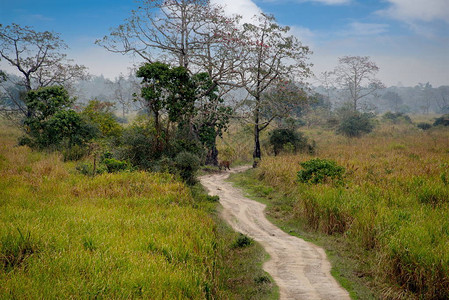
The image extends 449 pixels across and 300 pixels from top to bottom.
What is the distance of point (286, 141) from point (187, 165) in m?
12.3

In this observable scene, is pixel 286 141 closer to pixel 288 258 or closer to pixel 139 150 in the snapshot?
pixel 139 150

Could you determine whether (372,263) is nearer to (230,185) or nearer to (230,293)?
(230,293)

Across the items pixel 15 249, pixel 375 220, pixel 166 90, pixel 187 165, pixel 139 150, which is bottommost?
pixel 375 220

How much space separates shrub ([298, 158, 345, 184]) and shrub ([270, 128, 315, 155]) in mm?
11510

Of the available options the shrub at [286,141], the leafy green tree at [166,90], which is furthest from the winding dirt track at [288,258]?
the shrub at [286,141]

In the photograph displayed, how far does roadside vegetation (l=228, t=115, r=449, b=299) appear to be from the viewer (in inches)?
205

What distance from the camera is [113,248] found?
16.3ft

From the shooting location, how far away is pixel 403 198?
8555mm

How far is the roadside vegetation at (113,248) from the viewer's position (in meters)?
3.99

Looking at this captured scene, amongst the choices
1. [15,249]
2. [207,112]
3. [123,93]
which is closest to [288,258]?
[15,249]

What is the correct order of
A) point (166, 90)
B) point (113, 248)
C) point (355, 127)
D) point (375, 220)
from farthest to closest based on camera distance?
point (355, 127), point (166, 90), point (375, 220), point (113, 248)

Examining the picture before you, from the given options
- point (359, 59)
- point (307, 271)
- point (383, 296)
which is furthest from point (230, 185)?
point (359, 59)

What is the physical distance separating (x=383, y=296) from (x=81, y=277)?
4983mm

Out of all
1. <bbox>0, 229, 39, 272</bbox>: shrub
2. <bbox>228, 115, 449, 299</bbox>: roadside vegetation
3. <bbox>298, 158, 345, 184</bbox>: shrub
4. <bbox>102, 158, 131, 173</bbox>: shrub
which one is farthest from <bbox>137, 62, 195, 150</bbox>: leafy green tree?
<bbox>0, 229, 39, 272</bbox>: shrub
